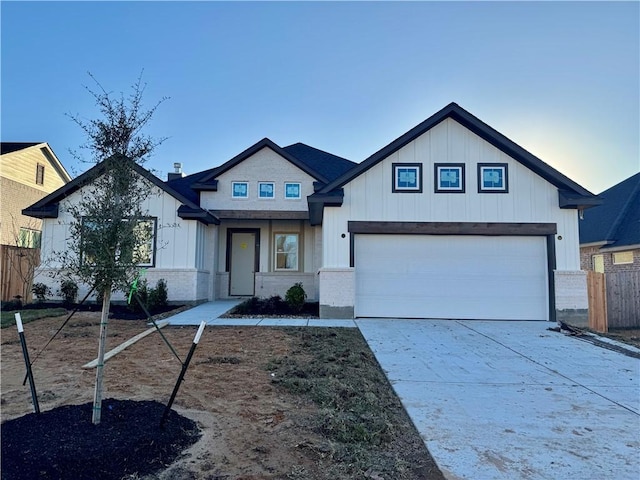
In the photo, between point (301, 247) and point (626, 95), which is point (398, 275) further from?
point (626, 95)

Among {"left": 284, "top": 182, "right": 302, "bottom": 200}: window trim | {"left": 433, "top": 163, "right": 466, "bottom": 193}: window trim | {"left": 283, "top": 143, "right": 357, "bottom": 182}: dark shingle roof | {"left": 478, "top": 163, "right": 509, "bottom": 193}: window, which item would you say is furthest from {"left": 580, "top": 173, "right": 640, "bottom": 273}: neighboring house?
{"left": 284, "top": 182, "right": 302, "bottom": 200}: window trim

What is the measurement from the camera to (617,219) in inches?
699

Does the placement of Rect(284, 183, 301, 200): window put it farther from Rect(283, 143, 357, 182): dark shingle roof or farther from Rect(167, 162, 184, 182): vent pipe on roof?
Rect(167, 162, 184, 182): vent pipe on roof

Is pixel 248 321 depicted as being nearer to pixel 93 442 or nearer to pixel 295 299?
pixel 295 299

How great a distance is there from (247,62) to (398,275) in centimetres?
774

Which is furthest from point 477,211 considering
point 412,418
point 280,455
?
point 280,455

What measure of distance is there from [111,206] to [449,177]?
29.9 ft

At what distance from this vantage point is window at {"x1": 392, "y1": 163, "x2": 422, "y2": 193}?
35.7ft

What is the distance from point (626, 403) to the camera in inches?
186

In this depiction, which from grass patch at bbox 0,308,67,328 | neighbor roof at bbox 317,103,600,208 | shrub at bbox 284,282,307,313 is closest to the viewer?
grass patch at bbox 0,308,67,328

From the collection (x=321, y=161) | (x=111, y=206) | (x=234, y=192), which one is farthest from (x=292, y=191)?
(x=111, y=206)

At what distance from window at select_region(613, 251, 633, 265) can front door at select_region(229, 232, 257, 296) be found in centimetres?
1547

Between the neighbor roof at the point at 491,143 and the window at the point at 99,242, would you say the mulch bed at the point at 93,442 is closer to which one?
the window at the point at 99,242

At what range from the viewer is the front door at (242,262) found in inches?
597
